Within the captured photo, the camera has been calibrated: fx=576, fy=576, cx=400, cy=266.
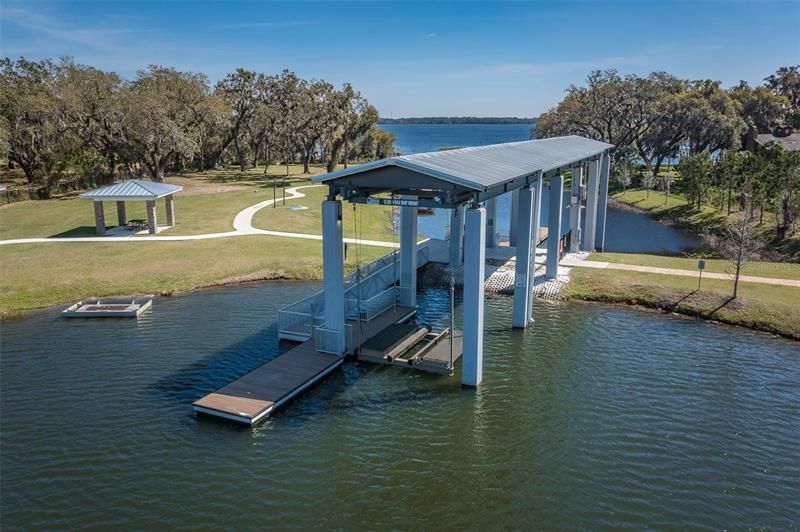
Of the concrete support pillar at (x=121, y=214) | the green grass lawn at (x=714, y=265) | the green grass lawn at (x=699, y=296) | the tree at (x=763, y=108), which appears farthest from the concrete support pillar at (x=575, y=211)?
the tree at (x=763, y=108)

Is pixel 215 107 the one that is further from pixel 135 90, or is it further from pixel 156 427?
pixel 156 427

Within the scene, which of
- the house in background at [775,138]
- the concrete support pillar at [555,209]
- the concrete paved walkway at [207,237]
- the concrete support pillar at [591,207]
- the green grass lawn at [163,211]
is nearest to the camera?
the concrete support pillar at [555,209]

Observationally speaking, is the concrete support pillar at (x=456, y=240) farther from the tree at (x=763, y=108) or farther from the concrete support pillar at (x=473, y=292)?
the tree at (x=763, y=108)

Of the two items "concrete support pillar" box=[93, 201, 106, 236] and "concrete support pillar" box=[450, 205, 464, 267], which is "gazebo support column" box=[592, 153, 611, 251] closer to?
"concrete support pillar" box=[450, 205, 464, 267]

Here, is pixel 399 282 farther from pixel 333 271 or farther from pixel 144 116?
pixel 144 116

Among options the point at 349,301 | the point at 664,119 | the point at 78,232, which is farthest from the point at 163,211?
the point at 664,119
